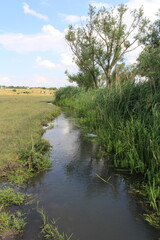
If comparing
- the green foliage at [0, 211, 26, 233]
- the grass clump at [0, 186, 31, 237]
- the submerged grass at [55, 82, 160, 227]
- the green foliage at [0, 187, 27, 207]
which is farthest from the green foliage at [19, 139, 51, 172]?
the submerged grass at [55, 82, 160, 227]

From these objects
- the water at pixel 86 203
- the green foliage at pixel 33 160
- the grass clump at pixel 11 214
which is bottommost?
the water at pixel 86 203

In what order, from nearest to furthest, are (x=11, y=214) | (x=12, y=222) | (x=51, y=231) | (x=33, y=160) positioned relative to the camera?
1. (x=51, y=231)
2. (x=12, y=222)
3. (x=11, y=214)
4. (x=33, y=160)

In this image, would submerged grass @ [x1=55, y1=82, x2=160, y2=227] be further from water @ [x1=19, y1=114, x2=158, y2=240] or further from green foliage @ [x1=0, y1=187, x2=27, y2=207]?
green foliage @ [x1=0, y1=187, x2=27, y2=207]

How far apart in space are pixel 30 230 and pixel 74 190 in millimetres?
1445

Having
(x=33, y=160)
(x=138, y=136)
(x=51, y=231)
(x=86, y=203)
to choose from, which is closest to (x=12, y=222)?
(x=51, y=231)

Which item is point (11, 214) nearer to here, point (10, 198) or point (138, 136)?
point (10, 198)

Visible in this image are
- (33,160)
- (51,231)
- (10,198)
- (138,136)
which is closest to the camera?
(51,231)

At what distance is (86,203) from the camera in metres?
3.90

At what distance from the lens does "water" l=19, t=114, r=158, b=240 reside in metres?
3.14

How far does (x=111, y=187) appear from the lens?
456 centimetres

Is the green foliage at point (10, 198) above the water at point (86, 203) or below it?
above

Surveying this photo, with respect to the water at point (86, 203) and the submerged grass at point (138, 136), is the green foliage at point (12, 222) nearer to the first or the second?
the water at point (86, 203)

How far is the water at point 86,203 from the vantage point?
10.3 feet

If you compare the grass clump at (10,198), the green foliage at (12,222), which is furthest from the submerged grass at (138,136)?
the grass clump at (10,198)
